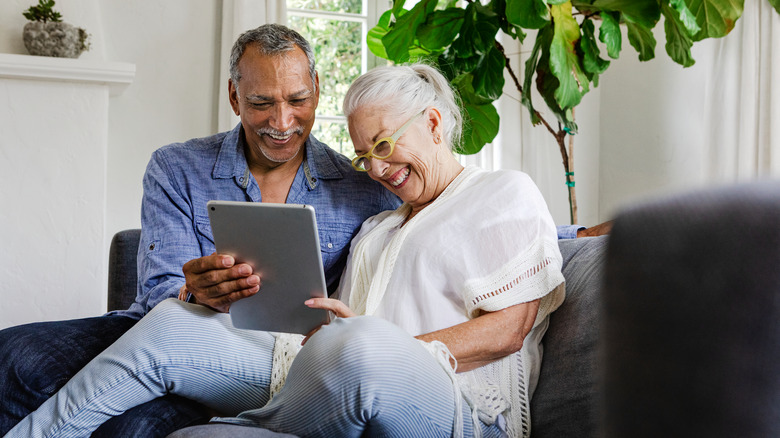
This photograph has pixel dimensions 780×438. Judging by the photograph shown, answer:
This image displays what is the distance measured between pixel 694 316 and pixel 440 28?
200 cm

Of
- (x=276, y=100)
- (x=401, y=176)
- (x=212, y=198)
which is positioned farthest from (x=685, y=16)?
(x=212, y=198)

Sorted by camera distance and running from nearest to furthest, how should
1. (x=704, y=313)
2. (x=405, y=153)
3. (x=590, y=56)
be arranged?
(x=704, y=313) → (x=405, y=153) → (x=590, y=56)

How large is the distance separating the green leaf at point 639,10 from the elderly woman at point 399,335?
93cm

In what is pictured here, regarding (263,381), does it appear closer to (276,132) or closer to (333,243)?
(333,243)

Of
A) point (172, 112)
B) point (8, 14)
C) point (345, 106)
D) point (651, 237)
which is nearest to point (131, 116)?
point (172, 112)

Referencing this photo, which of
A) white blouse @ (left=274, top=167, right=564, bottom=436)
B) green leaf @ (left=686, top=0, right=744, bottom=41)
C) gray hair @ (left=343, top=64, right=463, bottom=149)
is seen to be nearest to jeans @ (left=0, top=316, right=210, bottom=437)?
white blouse @ (left=274, top=167, right=564, bottom=436)

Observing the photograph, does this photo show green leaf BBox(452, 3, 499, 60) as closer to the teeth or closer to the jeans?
the teeth

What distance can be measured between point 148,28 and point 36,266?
108cm

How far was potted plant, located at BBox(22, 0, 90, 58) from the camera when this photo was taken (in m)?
2.57

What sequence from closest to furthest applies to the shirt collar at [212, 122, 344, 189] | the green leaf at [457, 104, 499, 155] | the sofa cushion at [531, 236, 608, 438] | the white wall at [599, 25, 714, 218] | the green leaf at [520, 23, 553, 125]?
the sofa cushion at [531, 236, 608, 438] → the shirt collar at [212, 122, 344, 189] → the green leaf at [520, 23, 553, 125] → the green leaf at [457, 104, 499, 155] → the white wall at [599, 25, 714, 218]

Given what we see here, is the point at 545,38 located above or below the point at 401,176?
above

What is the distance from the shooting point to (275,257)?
3.84ft

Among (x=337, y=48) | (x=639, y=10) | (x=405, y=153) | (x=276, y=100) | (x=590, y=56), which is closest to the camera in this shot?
(x=405, y=153)

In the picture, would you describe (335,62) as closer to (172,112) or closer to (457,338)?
(172,112)
